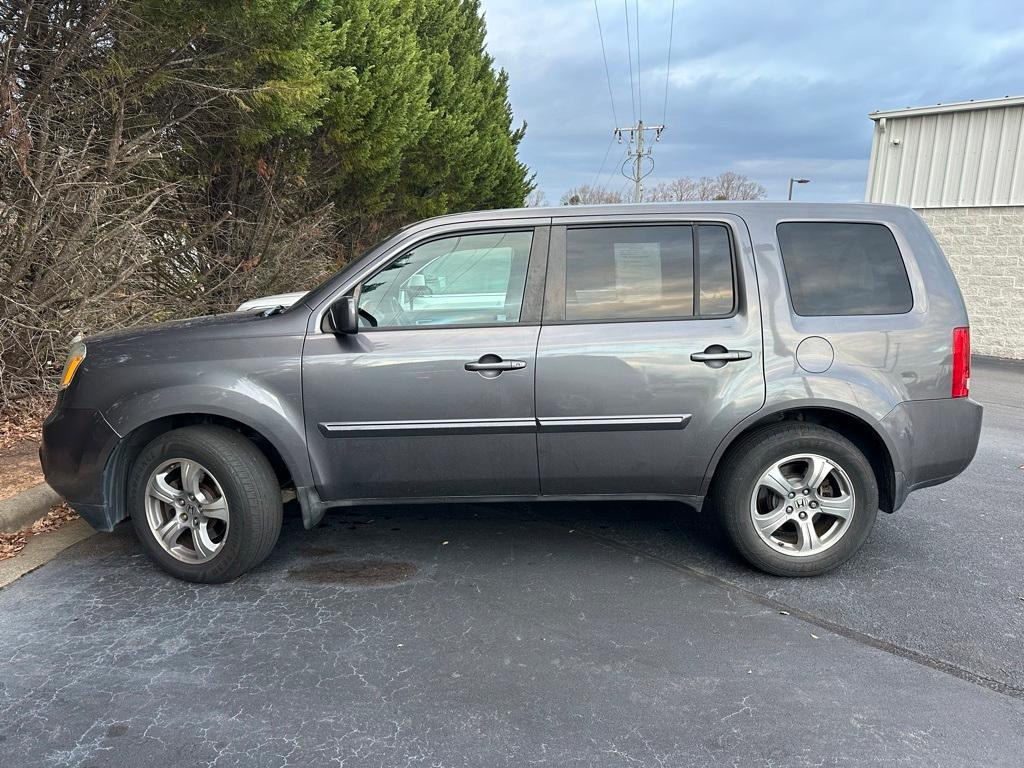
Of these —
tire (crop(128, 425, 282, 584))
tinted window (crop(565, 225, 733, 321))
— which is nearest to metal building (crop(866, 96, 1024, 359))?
tinted window (crop(565, 225, 733, 321))

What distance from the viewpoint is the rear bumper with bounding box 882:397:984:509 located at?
3582 mm

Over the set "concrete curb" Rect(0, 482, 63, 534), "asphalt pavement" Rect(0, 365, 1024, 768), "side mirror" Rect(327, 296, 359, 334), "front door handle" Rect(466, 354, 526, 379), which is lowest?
"asphalt pavement" Rect(0, 365, 1024, 768)

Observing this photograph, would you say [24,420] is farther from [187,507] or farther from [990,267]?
[990,267]

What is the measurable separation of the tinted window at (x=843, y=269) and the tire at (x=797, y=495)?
2.08 feet

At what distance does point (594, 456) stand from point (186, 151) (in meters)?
6.94

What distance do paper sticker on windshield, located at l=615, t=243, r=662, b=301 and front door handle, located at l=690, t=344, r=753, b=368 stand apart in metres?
0.37

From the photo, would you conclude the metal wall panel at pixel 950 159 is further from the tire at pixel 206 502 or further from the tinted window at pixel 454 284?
the tire at pixel 206 502

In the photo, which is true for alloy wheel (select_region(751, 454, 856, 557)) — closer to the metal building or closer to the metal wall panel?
the metal building

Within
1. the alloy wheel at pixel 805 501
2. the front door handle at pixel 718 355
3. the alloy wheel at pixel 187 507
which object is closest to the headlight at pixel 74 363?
the alloy wheel at pixel 187 507

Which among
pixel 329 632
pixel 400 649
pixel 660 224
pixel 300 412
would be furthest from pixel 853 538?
pixel 300 412

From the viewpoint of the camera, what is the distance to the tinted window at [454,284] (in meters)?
3.63

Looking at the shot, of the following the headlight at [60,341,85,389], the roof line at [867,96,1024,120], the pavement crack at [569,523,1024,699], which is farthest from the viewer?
the roof line at [867,96,1024,120]

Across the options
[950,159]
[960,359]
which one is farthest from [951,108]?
[960,359]

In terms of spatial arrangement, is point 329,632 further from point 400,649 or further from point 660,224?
point 660,224
